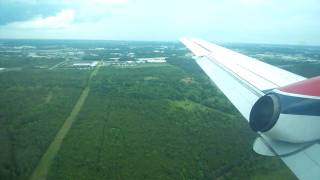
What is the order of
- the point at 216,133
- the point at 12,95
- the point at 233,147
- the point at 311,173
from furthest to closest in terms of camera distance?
the point at 12,95 < the point at 216,133 < the point at 233,147 < the point at 311,173

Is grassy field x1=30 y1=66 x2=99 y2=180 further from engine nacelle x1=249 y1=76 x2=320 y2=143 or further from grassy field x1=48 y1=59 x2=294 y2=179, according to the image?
engine nacelle x1=249 y1=76 x2=320 y2=143

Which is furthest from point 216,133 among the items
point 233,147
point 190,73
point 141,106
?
point 190,73

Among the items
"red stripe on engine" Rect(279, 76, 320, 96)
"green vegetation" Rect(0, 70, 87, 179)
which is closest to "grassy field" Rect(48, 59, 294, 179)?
"green vegetation" Rect(0, 70, 87, 179)

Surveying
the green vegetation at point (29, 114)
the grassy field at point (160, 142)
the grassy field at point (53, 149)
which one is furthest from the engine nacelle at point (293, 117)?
the green vegetation at point (29, 114)

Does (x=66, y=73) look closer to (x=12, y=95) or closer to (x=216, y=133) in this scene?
(x=12, y=95)

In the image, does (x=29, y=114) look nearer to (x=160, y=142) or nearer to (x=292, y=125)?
(x=160, y=142)

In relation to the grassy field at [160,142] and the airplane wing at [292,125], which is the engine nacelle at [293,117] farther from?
the grassy field at [160,142]

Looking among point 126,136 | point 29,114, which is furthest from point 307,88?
point 29,114

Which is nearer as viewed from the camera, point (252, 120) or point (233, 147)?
point (252, 120)
